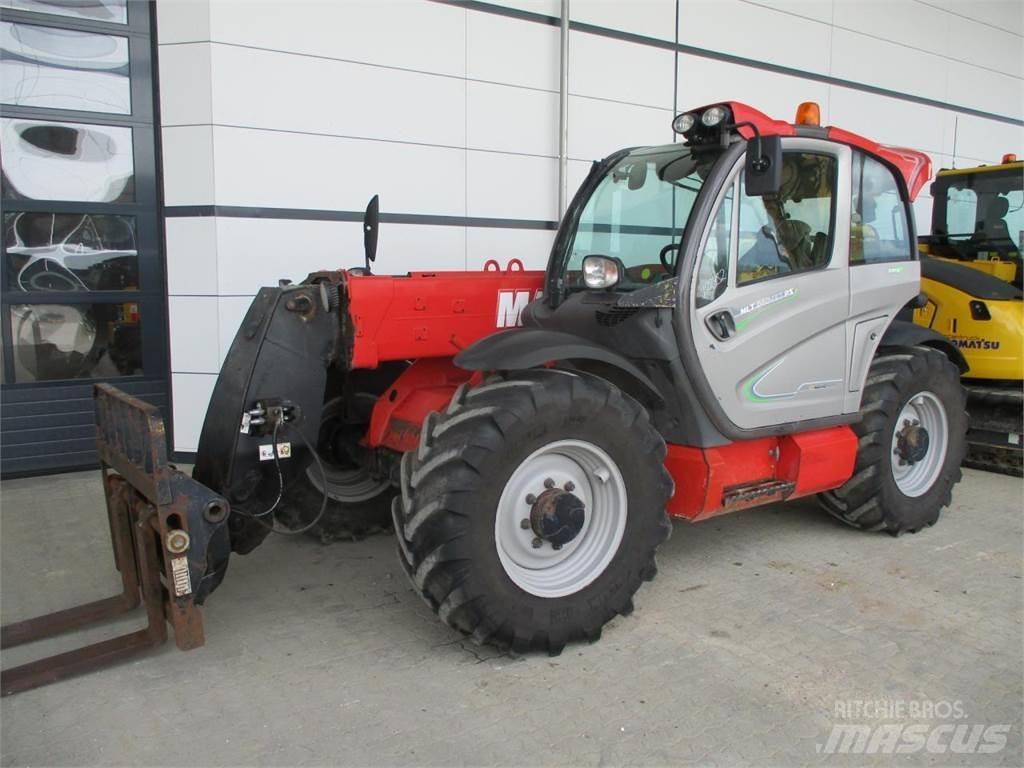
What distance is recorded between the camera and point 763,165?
3713 millimetres

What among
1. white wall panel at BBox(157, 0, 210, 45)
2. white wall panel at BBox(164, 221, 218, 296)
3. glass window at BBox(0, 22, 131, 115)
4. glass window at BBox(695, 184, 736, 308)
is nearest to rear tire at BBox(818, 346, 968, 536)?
glass window at BBox(695, 184, 736, 308)

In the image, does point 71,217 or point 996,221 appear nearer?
point 71,217

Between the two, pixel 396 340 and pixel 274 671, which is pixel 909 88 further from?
pixel 274 671

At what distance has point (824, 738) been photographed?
296cm

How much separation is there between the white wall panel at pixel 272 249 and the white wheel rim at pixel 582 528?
3.63m

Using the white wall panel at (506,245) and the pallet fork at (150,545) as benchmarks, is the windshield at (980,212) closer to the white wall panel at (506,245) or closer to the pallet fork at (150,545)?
the white wall panel at (506,245)

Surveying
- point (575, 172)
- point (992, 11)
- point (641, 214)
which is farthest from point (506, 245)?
point (992, 11)

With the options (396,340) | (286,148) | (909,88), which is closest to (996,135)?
(909,88)

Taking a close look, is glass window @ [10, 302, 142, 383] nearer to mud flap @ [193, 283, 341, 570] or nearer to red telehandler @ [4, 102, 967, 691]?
red telehandler @ [4, 102, 967, 691]

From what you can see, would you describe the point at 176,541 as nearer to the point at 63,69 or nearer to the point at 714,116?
the point at 714,116

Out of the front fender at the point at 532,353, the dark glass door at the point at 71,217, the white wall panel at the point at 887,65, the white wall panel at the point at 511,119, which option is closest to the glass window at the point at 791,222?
the front fender at the point at 532,353

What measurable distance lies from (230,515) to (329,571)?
0.98 metres

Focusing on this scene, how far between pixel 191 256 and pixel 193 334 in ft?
2.07

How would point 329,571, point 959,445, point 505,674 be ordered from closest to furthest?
point 505,674
point 329,571
point 959,445
